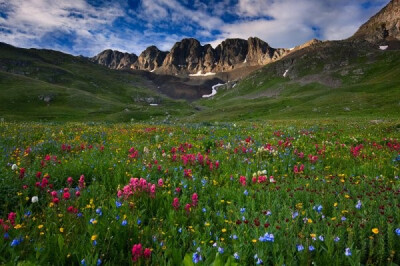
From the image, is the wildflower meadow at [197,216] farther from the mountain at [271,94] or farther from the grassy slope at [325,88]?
the grassy slope at [325,88]

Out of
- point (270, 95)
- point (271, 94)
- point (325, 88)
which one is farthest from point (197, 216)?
point (271, 94)

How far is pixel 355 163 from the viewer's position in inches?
308

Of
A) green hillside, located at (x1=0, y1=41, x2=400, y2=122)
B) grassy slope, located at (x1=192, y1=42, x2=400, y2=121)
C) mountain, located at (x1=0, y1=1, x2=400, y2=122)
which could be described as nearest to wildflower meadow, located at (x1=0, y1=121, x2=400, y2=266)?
mountain, located at (x1=0, y1=1, x2=400, y2=122)

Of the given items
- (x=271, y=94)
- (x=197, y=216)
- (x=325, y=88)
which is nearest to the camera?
(x=197, y=216)

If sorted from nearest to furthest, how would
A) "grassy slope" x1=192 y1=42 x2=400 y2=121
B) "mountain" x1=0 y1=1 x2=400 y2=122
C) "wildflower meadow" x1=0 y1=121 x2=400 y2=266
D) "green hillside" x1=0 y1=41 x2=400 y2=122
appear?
"wildflower meadow" x1=0 y1=121 x2=400 y2=266 → "grassy slope" x1=192 y1=42 x2=400 y2=121 → "green hillside" x1=0 y1=41 x2=400 y2=122 → "mountain" x1=0 y1=1 x2=400 y2=122

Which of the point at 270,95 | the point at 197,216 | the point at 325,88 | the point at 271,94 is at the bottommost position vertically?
the point at 197,216

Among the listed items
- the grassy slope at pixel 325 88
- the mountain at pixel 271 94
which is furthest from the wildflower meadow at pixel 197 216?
the grassy slope at pixel 325 88

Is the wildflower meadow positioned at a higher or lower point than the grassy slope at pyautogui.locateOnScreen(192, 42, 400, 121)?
lower

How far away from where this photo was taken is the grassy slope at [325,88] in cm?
6969

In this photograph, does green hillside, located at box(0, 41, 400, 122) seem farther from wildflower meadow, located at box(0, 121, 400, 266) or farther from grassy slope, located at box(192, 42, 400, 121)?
wildflower meadow, located at box(0, 121, 400, 266)

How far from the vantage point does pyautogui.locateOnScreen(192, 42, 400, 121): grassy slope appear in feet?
229

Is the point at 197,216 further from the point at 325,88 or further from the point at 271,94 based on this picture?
the point at 271,94

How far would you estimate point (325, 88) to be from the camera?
13288 cm

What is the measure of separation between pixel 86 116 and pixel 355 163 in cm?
8164
